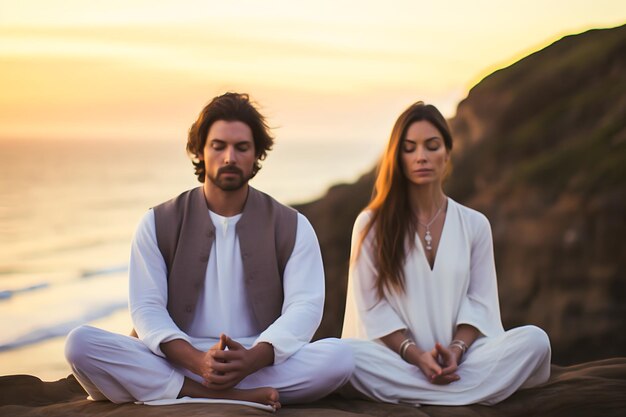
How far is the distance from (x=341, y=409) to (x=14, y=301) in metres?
8.14

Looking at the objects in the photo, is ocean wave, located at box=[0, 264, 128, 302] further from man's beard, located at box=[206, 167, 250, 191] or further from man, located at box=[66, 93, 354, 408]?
man's beard, located at box=[206, 167, 250, 191]

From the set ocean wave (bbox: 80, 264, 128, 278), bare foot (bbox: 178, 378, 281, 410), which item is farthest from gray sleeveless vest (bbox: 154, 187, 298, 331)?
ocean wave (bbox: 80, 264, 128, 278)

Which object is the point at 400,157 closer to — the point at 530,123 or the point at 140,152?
the point at 530,123

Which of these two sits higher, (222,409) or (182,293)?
(182,293)

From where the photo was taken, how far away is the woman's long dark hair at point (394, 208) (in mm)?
4668

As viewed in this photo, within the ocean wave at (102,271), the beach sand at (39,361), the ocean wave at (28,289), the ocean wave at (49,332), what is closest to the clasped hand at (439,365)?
the beach sand at (39,361)

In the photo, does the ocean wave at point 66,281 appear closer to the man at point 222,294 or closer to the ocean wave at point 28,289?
the ocean wave at point 28,289

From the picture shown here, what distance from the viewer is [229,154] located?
4.35m

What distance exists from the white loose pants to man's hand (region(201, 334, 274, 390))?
0.16m

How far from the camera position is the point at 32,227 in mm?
16422

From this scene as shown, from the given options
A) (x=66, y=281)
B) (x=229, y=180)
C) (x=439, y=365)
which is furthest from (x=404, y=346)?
(x=66, y=281)

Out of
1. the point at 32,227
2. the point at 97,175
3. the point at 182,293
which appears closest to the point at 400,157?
the point at 182,293

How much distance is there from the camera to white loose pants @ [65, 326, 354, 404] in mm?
4223

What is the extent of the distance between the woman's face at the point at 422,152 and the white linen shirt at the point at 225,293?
0.54 metres
